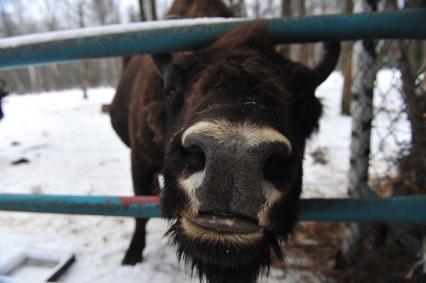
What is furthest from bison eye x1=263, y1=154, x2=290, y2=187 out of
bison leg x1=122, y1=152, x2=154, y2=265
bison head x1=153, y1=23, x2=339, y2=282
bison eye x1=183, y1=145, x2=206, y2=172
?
bison leg x1=122, y1=152, x2=154, y2=265

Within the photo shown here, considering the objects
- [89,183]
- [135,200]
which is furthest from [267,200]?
[89,183]

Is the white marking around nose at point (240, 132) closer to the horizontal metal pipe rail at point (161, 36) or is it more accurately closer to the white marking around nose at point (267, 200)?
the white marking around nose at point (267, 200)

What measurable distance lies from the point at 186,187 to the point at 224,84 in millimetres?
521

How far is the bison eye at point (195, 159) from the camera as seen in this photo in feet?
4.33

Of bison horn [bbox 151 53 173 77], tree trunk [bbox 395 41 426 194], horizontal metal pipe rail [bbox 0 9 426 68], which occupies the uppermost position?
horizontal metal pipe rail [bbox 0 9 426 68]

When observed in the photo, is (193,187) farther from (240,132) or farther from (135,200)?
(135,200)

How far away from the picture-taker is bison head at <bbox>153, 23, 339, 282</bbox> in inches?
47.8

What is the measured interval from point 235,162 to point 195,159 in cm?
22

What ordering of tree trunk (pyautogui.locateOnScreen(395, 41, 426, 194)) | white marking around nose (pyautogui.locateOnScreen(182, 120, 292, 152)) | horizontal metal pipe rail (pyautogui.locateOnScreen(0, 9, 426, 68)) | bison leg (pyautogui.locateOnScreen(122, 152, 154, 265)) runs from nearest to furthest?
white marking around nose (pyautogui.locateOnScreen(182, 120, 292, 152)) < horizontal metal pipe rail (pyautogui.locateOnScreen(0, 9, 426, 68)) < tree trunk (pyautogui.locateOnScreen(395, 41, 426, 194)) < bison leg (pyautogui.locateOnScreen(122, 152, 154, 265))

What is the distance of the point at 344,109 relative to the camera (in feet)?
36.9

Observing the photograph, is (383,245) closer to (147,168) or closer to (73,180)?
(147,168)

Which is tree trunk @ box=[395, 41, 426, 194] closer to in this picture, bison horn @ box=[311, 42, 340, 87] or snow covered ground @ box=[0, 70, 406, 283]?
snow covered ground @ box=[0, 70, 406, 283]

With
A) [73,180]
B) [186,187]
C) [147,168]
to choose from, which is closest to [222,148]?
[186,187]

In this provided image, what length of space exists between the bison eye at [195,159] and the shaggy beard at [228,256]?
0.97 ft
